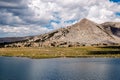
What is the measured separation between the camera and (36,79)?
73.7m

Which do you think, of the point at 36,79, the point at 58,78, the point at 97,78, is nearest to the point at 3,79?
the point at 36,79

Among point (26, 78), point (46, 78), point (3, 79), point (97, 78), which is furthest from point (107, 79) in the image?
point (3, 79)

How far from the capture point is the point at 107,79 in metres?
73.3

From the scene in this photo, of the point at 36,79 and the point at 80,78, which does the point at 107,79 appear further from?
the point at 36,79

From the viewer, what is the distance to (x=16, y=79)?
7469 centimetres

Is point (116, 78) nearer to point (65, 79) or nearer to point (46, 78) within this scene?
point (65, 79)

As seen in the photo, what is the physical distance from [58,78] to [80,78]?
6187 mm

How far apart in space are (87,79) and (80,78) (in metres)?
2.66

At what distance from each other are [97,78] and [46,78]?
14147 millimetres

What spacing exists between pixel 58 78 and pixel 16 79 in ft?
38.1

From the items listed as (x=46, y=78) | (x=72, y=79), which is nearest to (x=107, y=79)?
(x=72, y=79)

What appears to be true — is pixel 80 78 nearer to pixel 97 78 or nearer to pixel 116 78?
pixel 97 78

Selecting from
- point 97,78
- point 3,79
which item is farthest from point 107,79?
point 3,79

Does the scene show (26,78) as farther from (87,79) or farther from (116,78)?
(116,78)
